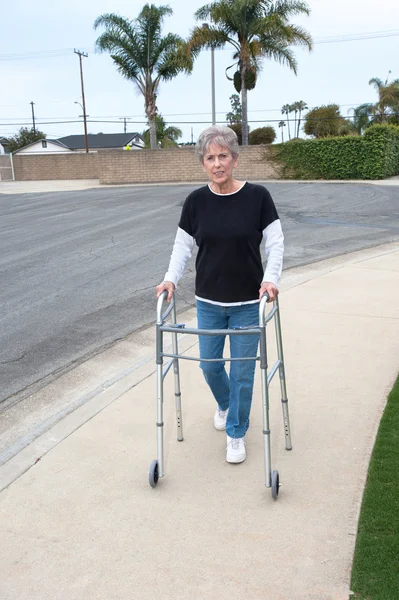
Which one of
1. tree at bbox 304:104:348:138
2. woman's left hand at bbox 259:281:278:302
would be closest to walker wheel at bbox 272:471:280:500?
woman's left hand at bbox 259:281:278:302

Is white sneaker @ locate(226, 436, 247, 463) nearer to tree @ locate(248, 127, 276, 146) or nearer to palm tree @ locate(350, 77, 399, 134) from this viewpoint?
tree @ locate(248, 127, 276, 146)

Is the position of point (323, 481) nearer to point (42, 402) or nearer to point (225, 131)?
point (225, 131)

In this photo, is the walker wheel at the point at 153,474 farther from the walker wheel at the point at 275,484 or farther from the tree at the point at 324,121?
the tree at the point at 324,121

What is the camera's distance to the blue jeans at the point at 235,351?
3797 mm

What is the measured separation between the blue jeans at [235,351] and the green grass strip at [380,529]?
82 cm

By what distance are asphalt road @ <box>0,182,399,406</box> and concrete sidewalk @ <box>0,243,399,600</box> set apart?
55.1 inches

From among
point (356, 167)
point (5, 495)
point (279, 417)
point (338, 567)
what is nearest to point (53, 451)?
point (5, 495)

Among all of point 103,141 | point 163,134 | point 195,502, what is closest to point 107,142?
point 103,141

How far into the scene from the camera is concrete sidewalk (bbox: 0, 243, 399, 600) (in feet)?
9.51

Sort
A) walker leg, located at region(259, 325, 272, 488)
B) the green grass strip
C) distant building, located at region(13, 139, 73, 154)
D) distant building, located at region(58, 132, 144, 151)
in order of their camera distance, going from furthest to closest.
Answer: distant building, located at region(58, 132, 144, 151), distant building, located at region(13, 139, 73, 154), walker leg, located at region(259, 325, 272, 488), the green grass strip

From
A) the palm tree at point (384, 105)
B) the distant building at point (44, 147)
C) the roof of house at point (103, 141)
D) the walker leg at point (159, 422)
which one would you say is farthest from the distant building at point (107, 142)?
the walker leg at point (159, 422)

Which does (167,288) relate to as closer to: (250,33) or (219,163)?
(219,163)

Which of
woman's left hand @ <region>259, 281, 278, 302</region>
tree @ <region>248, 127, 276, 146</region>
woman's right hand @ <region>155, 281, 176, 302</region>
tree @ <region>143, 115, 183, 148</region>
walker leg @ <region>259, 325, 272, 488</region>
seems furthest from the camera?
tree @ <region>143, 115, 183, 148</region>

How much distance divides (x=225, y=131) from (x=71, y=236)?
1043 centimetres
